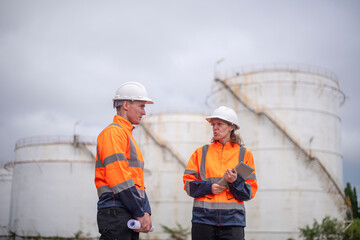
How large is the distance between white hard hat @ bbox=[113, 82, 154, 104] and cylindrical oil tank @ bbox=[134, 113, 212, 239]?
22686 mm

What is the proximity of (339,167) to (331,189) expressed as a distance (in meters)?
2.37

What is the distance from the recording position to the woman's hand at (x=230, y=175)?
4.65 meters

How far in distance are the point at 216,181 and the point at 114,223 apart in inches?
58.8

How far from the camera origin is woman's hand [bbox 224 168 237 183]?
465cm

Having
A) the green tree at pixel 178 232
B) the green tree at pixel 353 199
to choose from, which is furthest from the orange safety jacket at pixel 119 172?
the green tree at pixel 353 199

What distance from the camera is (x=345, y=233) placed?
18.5 m

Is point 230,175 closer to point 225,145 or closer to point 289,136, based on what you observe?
point 225,145

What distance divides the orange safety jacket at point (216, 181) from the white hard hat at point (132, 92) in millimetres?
1141

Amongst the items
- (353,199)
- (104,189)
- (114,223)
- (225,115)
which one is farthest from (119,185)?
(353,199)

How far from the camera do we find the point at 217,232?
15.9 feet

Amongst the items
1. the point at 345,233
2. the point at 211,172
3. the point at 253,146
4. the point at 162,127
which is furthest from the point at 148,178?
the point at 211,172

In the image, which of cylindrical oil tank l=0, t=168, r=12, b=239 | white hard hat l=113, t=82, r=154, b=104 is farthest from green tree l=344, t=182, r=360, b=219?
white hard hat l=113, t=82, r=154, b=104

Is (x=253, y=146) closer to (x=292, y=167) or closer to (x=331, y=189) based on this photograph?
(x=292, y=167)

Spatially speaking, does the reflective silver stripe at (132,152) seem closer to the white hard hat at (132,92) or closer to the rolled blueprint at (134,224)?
the white hard hat at (132,92)
